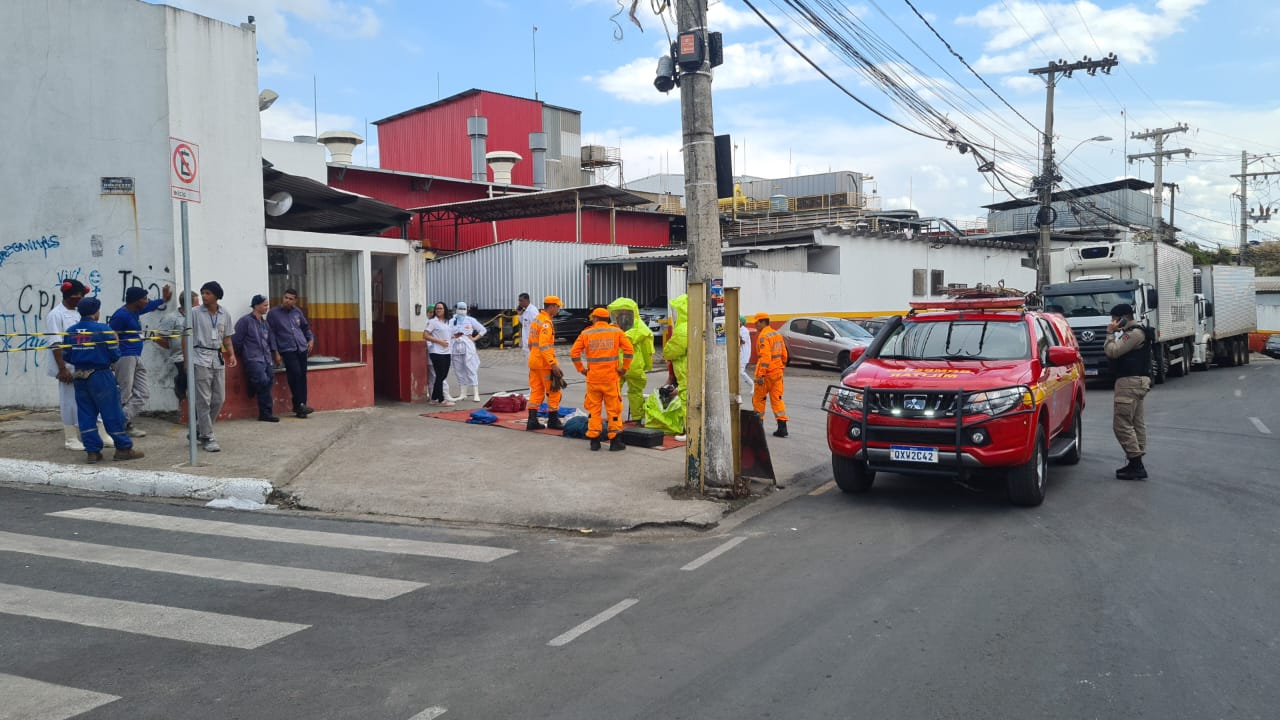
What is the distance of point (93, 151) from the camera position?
10.9m

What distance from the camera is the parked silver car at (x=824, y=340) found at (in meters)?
24.9

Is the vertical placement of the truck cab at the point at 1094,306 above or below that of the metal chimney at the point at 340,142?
below

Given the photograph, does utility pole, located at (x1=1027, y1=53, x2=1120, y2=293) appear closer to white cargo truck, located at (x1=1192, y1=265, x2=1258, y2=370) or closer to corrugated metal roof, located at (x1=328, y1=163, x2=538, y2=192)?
white cargo truck, located at (x1=1192, y1=265, x2=1258, y2=370)

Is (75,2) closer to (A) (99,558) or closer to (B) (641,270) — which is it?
(A) (99,558)

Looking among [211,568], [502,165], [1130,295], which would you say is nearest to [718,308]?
[211,568]

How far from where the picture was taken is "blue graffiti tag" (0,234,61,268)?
1102 cm

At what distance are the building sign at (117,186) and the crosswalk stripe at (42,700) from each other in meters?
8.08

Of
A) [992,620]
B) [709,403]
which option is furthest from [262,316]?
[992,620]

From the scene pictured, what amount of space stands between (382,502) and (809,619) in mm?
4654

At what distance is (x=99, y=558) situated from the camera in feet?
21.1

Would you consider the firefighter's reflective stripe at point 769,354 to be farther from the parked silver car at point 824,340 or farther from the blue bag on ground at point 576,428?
the parked silver car at point 824,340

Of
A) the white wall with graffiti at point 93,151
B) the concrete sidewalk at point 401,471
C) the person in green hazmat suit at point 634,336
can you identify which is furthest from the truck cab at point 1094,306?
the white wall with graffiti at point 93,151

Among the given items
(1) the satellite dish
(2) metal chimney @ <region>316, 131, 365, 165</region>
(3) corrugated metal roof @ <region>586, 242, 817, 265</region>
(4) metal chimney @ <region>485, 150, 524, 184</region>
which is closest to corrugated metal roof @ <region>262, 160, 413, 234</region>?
(1) the satellite dish

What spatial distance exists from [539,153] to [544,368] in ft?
112
